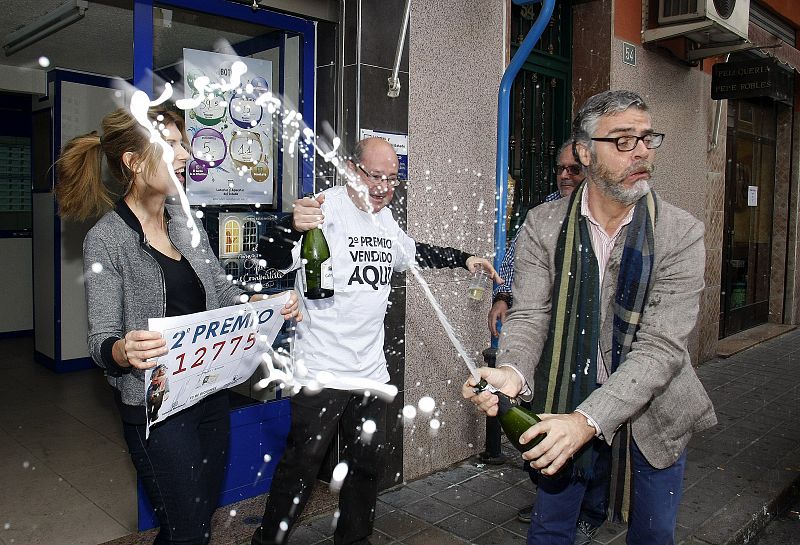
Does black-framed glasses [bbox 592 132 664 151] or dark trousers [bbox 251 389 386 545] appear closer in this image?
black-framed glasses [bbox 592 132 664 151]

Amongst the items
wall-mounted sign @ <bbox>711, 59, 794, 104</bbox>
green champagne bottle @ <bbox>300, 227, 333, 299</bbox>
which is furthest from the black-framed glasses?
wall-mounted sign @ <bbox>711, 59, 794, 104</bbox>

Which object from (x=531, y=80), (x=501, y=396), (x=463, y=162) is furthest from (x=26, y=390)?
(x=501, y=396)

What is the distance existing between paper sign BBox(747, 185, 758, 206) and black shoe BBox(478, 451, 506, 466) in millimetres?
7661

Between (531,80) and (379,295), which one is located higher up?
(531,80)

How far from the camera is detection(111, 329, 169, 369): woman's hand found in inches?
90.0

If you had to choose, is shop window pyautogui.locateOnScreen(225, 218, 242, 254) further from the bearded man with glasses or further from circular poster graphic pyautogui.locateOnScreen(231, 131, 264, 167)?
the bearded man with glasses

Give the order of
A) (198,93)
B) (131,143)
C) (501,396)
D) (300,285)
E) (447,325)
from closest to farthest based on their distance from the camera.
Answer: (501,396) < (131,143) < (300,285) < (198,93) < (447,325)

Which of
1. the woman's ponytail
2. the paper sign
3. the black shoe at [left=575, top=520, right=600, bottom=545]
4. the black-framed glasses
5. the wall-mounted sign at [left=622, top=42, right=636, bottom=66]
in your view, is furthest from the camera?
the paper sign

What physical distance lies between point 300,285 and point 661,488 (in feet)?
6.19

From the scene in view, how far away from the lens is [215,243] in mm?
4133

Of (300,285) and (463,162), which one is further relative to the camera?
(463,162)

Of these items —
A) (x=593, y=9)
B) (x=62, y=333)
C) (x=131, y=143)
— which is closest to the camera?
(x=131, y=143)

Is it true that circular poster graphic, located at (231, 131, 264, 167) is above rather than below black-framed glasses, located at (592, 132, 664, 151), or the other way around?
above

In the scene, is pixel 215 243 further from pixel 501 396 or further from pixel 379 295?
pixel 501 396
